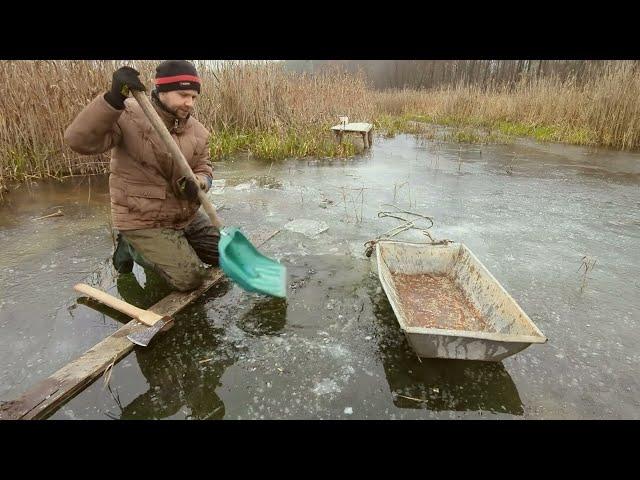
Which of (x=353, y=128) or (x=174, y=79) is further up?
(x=174, y=79)

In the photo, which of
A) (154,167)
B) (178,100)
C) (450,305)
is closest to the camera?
(178,100)

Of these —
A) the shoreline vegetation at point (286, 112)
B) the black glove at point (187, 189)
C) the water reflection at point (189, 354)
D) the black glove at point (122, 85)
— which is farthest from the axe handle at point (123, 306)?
the shoreline vegetation at point (286, 112)

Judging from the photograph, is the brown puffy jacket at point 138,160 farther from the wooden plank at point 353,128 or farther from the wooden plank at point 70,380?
the wooden plank at point 353,128

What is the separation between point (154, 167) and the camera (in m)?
2.82

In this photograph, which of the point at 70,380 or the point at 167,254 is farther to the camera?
the point at 167,254

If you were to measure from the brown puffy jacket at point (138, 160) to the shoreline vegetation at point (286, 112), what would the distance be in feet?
11.3

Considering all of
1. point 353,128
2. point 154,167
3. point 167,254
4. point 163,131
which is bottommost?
point 167,254

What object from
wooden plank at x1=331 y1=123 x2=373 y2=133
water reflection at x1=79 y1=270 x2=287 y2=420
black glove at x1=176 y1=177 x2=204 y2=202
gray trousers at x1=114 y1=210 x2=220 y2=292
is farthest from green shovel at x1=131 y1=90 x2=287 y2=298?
wooden plank at x1=331 y1=123 x2=373 y2=133

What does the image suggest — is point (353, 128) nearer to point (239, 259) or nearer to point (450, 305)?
point (450, 305)

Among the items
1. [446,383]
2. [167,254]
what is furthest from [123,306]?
[446,383]

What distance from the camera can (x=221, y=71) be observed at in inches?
327

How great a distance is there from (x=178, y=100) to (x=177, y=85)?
0.34ft

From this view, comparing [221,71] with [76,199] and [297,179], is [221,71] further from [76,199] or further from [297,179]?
[76,199]

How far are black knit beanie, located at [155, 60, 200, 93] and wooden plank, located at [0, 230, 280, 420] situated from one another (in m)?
1.53
